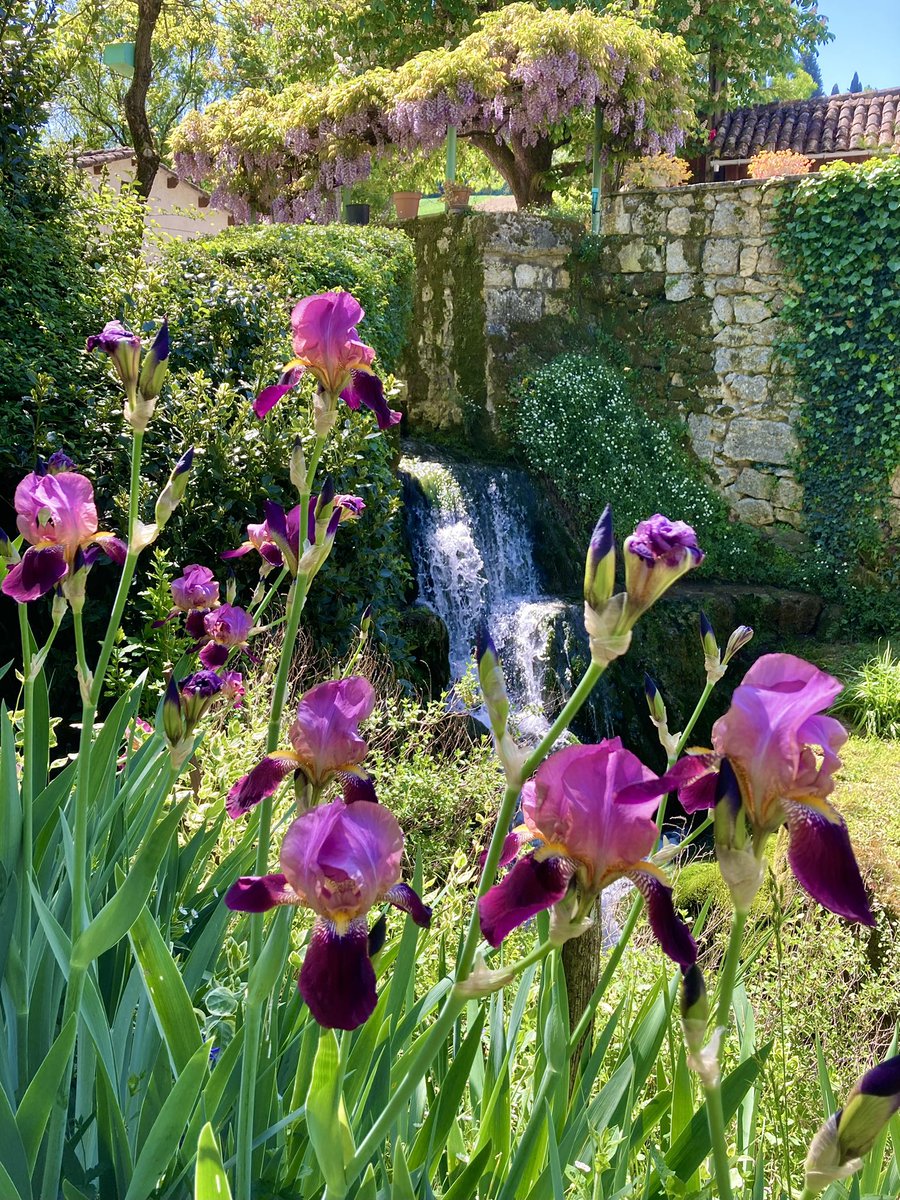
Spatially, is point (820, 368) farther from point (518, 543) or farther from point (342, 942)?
point (342, 942)

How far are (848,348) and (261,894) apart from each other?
8666mm

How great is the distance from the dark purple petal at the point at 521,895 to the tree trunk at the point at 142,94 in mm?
10935

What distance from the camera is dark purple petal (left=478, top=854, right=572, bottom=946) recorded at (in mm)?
622

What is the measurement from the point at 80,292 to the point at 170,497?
3.81 metres

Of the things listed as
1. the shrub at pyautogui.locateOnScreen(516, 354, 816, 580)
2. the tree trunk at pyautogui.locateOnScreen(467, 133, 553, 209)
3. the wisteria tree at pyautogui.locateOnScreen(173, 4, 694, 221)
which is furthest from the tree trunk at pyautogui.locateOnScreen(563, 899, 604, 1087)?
the tree trunk at pyautogui.locateOnScreen(467, 133, 553, 209)

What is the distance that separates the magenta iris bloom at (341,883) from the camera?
0.65 metres

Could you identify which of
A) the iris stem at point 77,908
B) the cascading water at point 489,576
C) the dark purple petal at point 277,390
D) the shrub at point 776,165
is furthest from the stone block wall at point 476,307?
the iris stem at point 77,908

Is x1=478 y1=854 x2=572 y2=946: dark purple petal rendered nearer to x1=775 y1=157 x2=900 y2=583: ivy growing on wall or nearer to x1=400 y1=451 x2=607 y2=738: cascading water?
x1=400 y1=451 x2=607 y2=738: cascading water

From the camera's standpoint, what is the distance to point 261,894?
0.72 metres

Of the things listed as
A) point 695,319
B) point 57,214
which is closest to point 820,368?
point 695,319

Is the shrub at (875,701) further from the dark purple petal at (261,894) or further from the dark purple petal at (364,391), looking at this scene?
the dark purple petal at (261,894)

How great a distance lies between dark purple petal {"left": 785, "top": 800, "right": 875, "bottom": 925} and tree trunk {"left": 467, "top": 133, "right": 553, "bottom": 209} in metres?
12.7

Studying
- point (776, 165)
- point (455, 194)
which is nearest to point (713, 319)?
point (776, 165)

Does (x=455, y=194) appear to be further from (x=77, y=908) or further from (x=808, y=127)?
(x=77, y=908)
